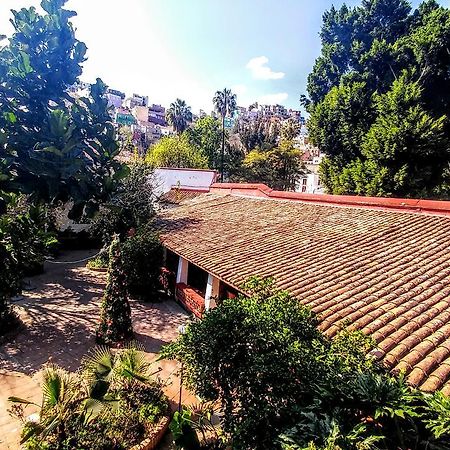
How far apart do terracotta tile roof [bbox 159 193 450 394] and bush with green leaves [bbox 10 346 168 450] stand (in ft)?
9.35

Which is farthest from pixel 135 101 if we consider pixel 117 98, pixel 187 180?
pixel 187 180

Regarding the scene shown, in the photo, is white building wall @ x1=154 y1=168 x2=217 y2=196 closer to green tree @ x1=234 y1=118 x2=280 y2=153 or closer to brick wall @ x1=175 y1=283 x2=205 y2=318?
brick wall @ x1=175 y1=283 x2=205 y2=318

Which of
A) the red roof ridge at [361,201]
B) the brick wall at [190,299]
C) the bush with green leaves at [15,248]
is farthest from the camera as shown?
the brick wall at [190,299]

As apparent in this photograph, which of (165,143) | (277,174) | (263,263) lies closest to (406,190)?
(263,263)

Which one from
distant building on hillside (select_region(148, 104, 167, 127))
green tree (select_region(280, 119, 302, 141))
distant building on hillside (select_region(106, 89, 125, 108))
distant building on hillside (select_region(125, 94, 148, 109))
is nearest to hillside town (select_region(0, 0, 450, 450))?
green tree (select_region(280, 119, 302, 141))

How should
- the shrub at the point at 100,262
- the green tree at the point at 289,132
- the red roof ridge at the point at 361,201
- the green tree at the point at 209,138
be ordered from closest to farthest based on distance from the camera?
the red roof ridge at the point at 361,201 < the shrub at the point at 100,262 < the green tree at the point at 289,132 < the green tree at the point at 209,138

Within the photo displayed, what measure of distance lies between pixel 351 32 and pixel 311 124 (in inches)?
333

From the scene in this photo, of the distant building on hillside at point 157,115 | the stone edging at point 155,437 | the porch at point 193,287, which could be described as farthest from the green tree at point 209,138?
the distant building on hillside at point 157,115

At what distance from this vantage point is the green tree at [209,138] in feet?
163

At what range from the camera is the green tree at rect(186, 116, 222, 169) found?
4975 cm

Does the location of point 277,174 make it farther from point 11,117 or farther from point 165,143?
point 11,117

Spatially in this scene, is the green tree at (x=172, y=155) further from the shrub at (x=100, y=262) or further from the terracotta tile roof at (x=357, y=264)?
the terracotta tile roof at (x=357, y=264)

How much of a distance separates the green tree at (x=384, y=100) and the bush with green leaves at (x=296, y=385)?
18.6 metres

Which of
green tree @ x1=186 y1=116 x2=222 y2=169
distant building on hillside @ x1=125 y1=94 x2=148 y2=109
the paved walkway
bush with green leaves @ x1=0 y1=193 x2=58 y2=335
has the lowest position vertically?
the paved walkway
